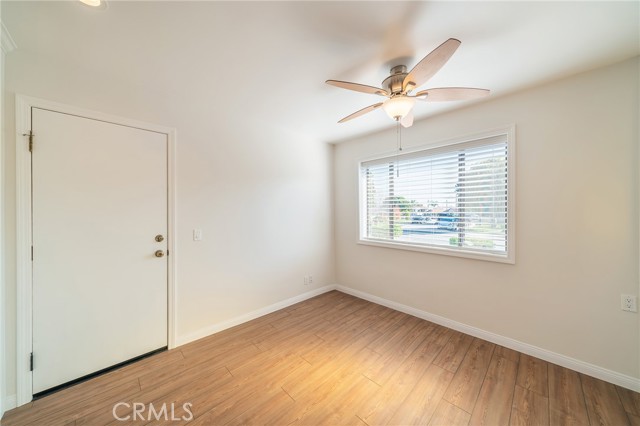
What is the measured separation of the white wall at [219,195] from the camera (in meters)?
1.65

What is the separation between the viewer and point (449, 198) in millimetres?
2596

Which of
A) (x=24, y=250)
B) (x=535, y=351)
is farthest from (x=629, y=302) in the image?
(x=24, y=250)

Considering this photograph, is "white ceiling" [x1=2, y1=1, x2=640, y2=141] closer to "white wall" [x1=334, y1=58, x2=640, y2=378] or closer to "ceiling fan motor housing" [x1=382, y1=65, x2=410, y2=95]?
"ceiling fan motor housing" [x1=382, y1=65, x2=410, y2=95]

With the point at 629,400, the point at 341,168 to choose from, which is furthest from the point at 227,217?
the point at 629,400

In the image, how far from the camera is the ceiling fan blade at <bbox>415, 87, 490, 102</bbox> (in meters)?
1.57

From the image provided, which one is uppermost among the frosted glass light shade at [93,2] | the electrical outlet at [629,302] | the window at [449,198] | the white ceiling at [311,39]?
the white ceiling at [311,39]

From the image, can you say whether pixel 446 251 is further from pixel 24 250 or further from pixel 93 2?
pixel 24 250

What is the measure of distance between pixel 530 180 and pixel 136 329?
389 cm

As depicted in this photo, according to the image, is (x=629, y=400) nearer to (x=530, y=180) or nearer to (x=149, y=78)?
(x=530, y=180)

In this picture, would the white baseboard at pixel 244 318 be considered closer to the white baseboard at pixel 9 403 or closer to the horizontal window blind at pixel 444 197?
the white baseboard at pixel 9 403

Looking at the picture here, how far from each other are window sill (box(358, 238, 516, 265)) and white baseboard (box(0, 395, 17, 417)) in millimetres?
3452

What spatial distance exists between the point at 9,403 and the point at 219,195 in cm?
205

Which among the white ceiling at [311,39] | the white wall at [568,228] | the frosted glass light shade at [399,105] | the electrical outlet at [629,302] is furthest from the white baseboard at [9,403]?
the electrical outlet at [629,302]

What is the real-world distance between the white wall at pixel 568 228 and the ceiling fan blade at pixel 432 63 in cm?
133
